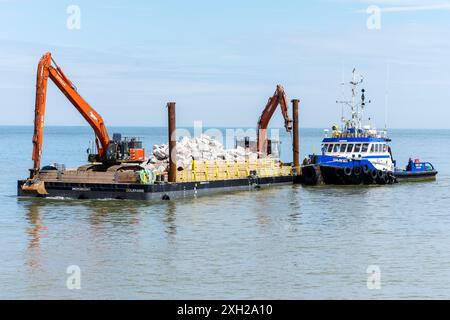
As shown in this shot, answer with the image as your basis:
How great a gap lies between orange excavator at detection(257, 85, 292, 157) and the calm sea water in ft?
52.3

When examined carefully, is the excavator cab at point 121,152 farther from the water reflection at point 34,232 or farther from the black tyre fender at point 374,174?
the black tyre fender at point 374,174

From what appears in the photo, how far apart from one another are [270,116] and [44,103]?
24.3 meters

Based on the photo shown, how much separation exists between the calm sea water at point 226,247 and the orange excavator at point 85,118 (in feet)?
13.3

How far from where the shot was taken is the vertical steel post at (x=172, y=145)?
1792 inches

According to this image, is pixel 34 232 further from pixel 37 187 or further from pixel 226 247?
pixel 37 187

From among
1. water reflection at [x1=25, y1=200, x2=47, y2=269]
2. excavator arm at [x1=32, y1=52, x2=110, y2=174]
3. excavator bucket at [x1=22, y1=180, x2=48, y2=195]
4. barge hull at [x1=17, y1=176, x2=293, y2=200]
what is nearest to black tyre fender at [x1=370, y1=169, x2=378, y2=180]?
barge hull at [x1=17, y1=176, x2=293, y2=200]

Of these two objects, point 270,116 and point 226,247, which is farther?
point 270,116

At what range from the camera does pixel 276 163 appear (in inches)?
2362

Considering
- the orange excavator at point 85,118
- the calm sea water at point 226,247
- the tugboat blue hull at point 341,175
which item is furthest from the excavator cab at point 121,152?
the tugboat blue hull at point 341,175

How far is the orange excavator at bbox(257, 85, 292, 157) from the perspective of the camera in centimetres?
6322

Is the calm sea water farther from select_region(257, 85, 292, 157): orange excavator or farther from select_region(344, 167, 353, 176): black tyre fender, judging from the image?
select_region(257, 85, 292, 157): orange excavator

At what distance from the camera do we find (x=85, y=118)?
49.2 metres

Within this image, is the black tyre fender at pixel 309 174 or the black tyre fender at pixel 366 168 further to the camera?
the black tyre fender at pixel 309 174

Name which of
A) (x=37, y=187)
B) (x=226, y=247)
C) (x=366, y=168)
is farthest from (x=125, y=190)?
(x=366, y=168)
